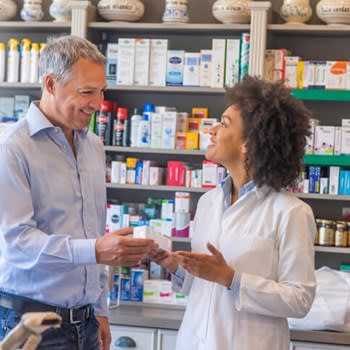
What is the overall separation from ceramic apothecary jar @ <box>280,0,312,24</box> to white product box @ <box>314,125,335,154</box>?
582mm

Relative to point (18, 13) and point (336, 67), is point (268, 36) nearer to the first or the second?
point (336, 67)

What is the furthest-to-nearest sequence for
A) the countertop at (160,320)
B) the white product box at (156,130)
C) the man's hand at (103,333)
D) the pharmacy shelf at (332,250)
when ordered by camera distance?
1. the white product box at (156,130)
2. the pharmacy shelf at (332,250)
3. the countertop at (160,320)
4. the man's hand at (103,333)

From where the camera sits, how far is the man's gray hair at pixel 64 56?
2279 mm

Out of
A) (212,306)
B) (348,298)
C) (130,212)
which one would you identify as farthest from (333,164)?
(212,306)

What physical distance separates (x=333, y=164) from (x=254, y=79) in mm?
1588

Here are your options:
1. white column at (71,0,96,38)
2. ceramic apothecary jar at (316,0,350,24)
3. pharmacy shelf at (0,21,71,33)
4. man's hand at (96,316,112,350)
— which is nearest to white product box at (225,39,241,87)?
ceramic apothecary jar at (316,0,350,24)

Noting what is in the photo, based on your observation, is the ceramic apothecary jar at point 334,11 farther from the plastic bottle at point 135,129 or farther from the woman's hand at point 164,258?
the woman's hand at point 164,258

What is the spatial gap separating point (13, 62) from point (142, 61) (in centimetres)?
74

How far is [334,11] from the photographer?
384cm

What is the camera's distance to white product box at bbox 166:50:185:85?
3.99 meters

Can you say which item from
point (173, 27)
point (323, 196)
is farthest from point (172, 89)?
point (323, 196)

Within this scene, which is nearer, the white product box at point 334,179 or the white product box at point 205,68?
the white product box at point 334,179

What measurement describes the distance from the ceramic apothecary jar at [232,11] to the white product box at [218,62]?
131 millimetres

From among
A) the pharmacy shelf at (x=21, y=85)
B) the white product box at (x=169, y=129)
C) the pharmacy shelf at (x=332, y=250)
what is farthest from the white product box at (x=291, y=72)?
the pharmacy shelf at (x=21, y=85)
